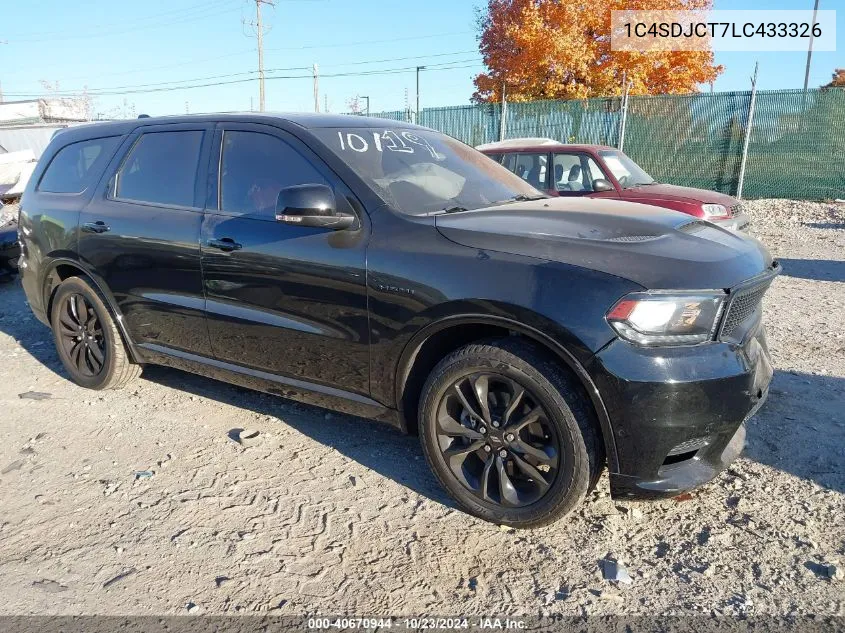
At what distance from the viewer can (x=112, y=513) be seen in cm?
298

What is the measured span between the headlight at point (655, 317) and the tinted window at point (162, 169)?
8.32ft

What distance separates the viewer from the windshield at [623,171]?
28.1 feet

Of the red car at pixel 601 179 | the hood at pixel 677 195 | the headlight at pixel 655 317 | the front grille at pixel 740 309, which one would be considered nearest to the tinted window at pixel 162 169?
the headlight at pixel 655 317

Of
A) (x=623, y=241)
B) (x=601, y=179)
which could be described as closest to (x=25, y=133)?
(x=601, y=179)

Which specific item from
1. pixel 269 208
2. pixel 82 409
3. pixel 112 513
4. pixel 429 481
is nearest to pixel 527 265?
pixel 429 481

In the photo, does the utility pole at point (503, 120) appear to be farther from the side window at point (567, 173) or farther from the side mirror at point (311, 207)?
the side mirror at point (311, 207)

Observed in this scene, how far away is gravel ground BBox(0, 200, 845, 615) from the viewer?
239cm

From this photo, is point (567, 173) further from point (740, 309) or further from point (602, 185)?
point (740, 309)

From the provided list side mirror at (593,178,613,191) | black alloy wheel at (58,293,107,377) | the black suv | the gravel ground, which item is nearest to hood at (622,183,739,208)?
side mirror at (593,178,613,191)

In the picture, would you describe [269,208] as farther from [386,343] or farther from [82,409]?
[82,409]

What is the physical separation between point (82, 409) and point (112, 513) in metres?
1.50

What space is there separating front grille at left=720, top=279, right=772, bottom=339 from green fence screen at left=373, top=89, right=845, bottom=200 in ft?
44.3

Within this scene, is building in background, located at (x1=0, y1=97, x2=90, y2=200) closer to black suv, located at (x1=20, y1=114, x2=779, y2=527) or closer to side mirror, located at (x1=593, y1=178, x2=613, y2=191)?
Result: black suv, located at (x1=20, y1=114, x2=779, y2=527)

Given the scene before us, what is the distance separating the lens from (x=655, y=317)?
241cm
